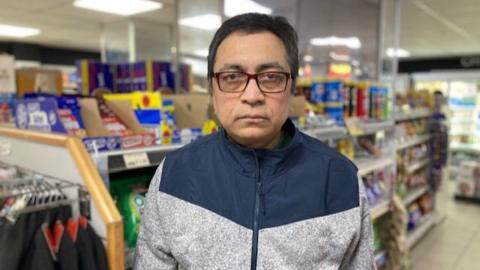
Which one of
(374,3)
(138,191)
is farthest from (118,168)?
(374,3)

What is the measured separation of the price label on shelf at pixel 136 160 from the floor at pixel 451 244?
362 cm

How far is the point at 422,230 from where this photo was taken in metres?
4.82

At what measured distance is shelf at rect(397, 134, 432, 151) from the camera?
159 inches

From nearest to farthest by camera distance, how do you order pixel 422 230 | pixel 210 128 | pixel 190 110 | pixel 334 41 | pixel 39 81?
pixel 210 128
pixel 190 110
pixel 39 81
pixel 422 230
pixel 334 41

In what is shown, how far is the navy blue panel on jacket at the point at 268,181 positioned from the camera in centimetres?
102

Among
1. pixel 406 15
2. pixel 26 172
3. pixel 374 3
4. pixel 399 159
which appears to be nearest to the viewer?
pixel 26 172

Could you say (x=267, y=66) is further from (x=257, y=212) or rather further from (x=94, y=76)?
(x=94, y=76)

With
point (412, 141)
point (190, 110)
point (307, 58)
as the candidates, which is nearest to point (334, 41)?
point (307, 58)

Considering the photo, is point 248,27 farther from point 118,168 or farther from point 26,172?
point 26,172

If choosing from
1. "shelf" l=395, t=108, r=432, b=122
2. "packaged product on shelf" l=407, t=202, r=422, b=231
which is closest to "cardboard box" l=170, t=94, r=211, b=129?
"shelf" l=395, t=108, r=432, b=122

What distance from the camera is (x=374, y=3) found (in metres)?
4.38

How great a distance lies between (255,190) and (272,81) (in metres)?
0.29

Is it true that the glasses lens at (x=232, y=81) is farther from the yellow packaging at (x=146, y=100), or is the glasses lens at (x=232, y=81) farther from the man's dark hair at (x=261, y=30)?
the yellow packaging at (x=146, y=100)

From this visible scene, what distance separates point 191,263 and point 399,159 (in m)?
3.58
